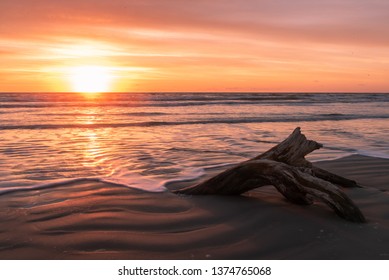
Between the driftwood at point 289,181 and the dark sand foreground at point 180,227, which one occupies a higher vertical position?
the driftwood at point 289,181

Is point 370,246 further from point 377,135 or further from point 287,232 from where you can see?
point 377,135

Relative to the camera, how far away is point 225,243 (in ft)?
13.6

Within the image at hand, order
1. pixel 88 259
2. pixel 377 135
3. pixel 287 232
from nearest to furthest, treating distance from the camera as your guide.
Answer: pixel 88 259 < pixel 287 232 < pixel 377 135

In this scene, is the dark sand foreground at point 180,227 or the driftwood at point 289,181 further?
the driftwood at point 289,181

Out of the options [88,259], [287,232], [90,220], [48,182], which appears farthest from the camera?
[48,182]

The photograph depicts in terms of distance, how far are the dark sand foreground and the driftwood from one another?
157mm

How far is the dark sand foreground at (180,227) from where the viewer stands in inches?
155

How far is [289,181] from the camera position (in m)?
5.14

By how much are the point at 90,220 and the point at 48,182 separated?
2238 mm

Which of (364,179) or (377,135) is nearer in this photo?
(364,179)

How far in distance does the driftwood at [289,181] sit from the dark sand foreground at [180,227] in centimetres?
16

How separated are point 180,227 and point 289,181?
62.7 inches

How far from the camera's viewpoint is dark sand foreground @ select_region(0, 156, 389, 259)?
3938 millimetres

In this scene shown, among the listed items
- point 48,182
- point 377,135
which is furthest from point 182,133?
point 48,182
